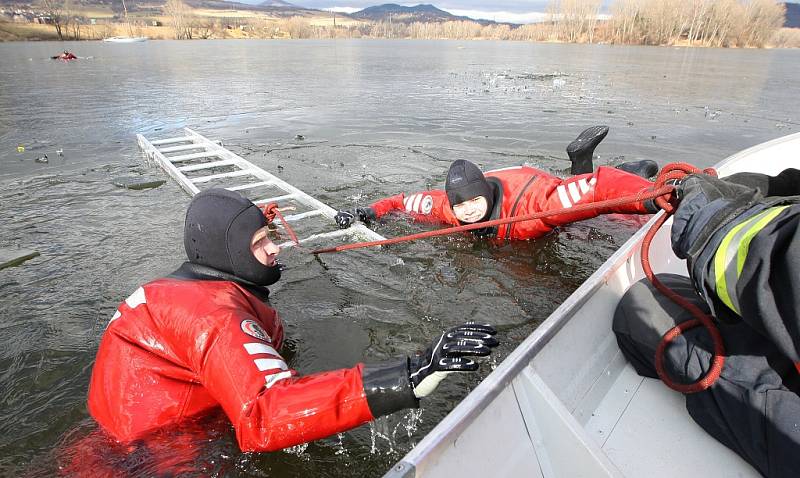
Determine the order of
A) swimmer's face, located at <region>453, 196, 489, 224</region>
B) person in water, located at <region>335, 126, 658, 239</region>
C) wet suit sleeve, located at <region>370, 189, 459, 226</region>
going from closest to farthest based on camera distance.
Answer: person in water, located at <region>335, 126, 658, 239</region> < swimmer's face, located at <region>453, 196, 489, 224</region> < wet suit sleeve, located at <region>370, 189, 459, 226</region>

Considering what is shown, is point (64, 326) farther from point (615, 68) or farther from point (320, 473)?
point (615, 68)

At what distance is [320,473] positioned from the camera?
2.46m

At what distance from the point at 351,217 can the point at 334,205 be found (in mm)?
1274

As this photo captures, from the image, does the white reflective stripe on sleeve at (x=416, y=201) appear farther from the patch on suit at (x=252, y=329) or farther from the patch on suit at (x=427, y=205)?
the patch on suit at (x=252, y=329)

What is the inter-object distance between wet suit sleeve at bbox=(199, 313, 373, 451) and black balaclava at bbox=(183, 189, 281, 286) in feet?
1.91

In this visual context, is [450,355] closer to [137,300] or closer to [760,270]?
[760,270]

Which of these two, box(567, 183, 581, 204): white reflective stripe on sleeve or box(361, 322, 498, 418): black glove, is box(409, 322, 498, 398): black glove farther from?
box(567, 183, 581, 204): white reflective stripe on sleeve

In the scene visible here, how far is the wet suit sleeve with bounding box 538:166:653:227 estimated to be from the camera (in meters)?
4.07

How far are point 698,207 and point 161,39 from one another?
113 m

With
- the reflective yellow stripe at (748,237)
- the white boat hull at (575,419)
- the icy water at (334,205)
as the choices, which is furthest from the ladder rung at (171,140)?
the reflective yellow stripe at (748,237)

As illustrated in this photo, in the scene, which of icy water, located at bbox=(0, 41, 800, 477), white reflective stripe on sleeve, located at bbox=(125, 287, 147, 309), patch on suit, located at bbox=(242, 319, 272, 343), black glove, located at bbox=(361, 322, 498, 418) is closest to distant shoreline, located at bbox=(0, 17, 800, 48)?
icy water, located at bbox=(0, 41, 800, 477)

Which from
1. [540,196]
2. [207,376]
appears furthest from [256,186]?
[207,376]

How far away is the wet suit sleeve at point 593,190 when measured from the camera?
13.4 feet

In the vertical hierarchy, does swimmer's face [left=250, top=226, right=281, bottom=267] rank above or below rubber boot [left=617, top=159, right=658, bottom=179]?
above
